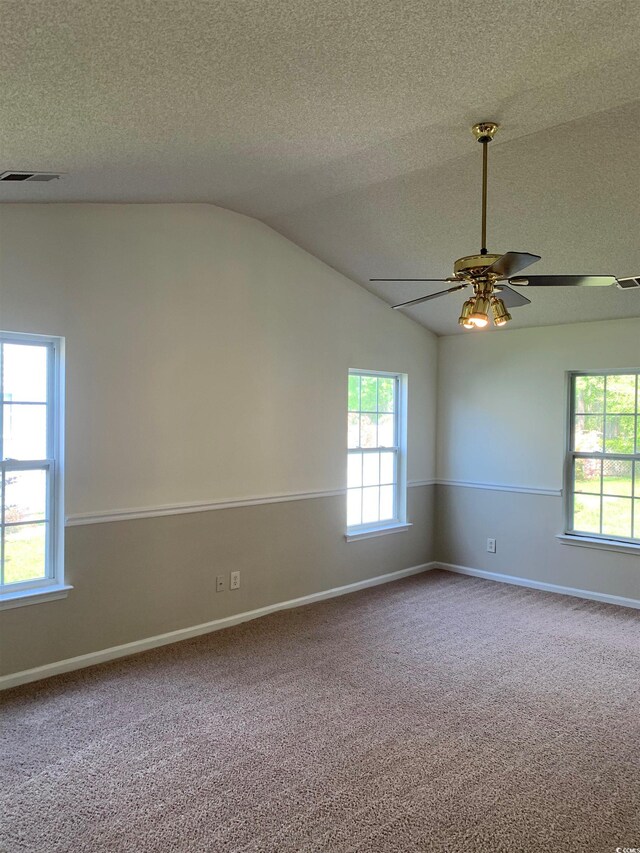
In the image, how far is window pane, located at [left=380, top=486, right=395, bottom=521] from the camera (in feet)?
18.6

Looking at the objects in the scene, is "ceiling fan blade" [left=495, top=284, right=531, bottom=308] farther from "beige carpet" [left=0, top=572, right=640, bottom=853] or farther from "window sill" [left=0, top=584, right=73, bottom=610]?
"window sill" [left=0, top=584, right=73, bottom=610]

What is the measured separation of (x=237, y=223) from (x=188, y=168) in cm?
128

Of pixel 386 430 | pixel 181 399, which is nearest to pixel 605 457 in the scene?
pixel 386 430

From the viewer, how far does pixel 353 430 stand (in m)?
5.35

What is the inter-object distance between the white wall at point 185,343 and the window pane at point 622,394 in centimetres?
200

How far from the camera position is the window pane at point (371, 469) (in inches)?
215

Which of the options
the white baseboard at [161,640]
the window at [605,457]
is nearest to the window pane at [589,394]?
the window at [605,457]

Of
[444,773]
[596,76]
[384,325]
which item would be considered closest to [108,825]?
[444,773]

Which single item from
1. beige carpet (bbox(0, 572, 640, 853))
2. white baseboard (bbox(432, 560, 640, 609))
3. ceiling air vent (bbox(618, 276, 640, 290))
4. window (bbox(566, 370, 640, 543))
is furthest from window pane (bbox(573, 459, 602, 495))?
ceiling air vent (bbox(618, 276, 640, 290))

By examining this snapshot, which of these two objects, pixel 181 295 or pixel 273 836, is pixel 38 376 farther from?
pixel 273 836

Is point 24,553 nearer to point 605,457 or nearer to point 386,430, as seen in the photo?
point 386,430

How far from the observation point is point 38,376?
11.5 feet

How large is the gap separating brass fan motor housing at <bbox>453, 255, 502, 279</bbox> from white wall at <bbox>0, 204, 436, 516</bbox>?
6.77 feet

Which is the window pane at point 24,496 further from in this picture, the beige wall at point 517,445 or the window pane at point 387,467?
the beige wall at point 517,445
